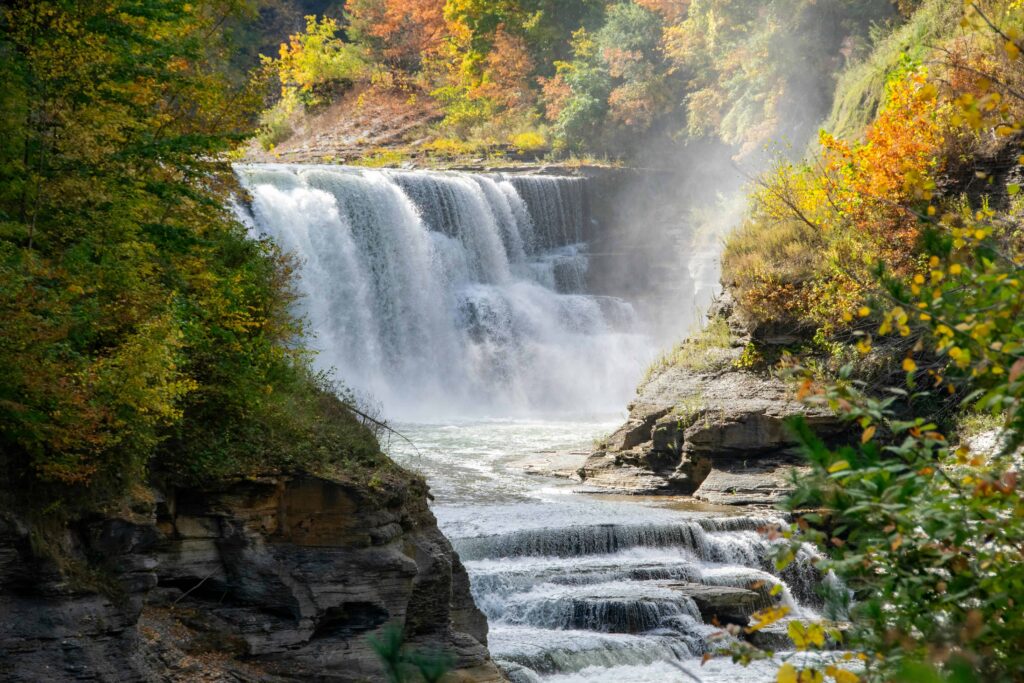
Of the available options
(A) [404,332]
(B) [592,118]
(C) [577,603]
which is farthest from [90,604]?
(B) [592,118]

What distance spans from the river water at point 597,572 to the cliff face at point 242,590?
1.70m

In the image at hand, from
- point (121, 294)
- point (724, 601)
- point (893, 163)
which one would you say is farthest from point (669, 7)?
point (121, 294)

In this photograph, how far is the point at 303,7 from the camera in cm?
5669

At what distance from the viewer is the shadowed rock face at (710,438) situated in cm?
1698

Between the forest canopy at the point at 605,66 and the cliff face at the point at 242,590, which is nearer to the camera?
the cliff face at the point at 242,590

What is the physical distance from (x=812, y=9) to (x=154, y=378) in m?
26.2

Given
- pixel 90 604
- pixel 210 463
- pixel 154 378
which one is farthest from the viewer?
pixel 210 463

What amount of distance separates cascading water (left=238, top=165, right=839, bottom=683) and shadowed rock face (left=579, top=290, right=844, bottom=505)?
1080 millimetres

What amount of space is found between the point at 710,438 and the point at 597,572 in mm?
5058

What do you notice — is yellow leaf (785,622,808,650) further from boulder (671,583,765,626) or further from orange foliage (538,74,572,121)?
orange foliage (538,74,572,121)

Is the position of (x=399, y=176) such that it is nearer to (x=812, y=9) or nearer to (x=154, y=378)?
(x=812, y=9)

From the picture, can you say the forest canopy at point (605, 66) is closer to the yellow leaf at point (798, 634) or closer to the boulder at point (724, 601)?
the boulder at point (724, 601)

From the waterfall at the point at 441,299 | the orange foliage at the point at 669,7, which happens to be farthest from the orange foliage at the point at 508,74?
the waterfall at the point at 441,299

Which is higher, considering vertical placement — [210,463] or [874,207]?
[874,207]
